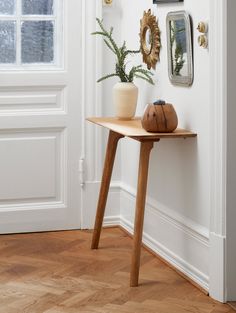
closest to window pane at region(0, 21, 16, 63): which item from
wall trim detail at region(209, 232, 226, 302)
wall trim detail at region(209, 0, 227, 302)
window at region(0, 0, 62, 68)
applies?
window at region(0, 0, 62, 68)

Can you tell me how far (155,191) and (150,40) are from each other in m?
0.93

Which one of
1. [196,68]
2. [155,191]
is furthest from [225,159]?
[155,191]

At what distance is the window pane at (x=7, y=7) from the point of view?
494 centimetres

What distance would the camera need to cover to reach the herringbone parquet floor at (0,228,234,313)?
362cm

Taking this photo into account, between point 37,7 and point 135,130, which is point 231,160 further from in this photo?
point 37,7

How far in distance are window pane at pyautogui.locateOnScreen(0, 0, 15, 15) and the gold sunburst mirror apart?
923mm

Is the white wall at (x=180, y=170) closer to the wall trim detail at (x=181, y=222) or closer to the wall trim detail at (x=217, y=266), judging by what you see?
the wall trim detail at (x=181, y=222)

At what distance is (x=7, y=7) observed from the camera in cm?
495

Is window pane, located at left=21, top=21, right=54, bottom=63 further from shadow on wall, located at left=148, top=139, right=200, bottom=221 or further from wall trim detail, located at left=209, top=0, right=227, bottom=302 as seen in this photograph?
wall trim detail, located at left=209, top=0, right=227, bottom=302

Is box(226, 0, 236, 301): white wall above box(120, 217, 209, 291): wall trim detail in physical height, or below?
above

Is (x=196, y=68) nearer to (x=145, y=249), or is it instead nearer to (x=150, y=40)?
(x=150, y=40)

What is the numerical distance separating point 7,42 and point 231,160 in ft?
6.71

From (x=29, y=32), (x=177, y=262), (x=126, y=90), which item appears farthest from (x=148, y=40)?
(x=177, y=262)

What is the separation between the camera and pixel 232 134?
360 centimetres
